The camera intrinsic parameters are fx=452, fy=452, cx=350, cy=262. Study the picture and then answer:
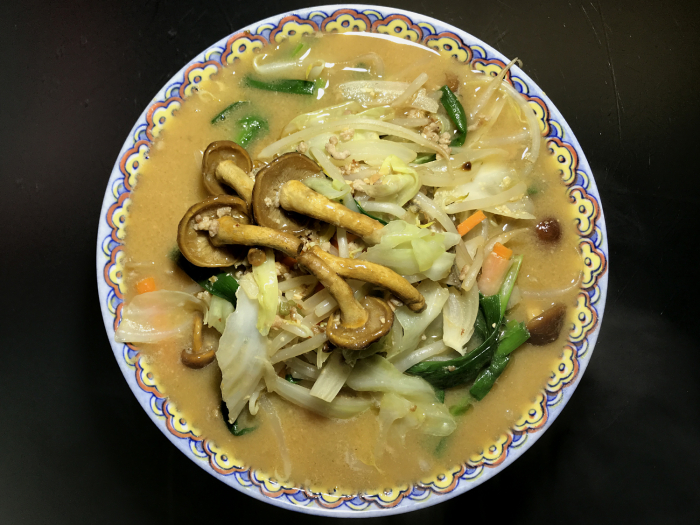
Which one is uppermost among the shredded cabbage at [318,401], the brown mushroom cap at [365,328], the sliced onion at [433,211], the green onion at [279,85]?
the green onion at [279,85]

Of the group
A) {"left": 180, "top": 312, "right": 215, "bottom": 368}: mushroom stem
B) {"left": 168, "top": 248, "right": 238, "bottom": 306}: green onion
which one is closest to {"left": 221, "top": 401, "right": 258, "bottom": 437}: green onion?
{"left": 180, "top": 312, "right": 215, "bottom": 368}: mushroom stem

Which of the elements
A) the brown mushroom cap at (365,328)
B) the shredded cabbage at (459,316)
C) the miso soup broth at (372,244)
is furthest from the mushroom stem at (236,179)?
the shredded cabbage at (459,316)

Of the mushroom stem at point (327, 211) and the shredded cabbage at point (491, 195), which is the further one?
the shredded cabbage at point (491, 195)

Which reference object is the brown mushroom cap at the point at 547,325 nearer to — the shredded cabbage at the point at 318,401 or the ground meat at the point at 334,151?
the shredded cabbage at the point at 318,401

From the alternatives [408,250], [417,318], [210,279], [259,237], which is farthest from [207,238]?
[417,318]

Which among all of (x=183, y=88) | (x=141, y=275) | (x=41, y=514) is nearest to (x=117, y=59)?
(x=183, y=88)

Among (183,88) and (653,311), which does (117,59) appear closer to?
(183,88)

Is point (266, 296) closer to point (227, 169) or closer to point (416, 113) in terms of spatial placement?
point (227, 169)
